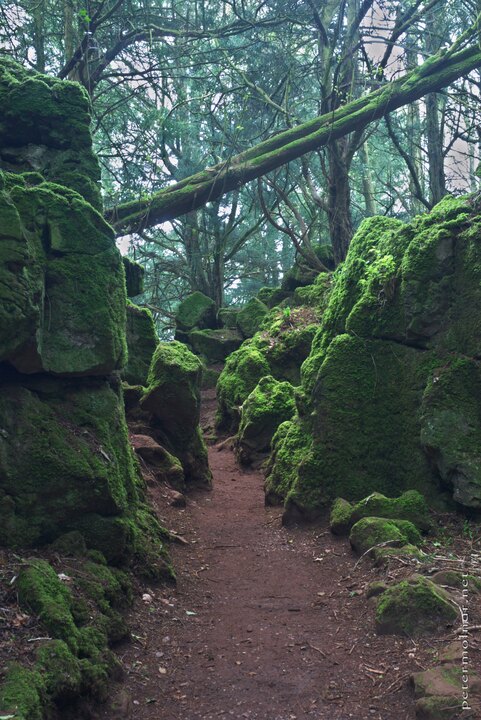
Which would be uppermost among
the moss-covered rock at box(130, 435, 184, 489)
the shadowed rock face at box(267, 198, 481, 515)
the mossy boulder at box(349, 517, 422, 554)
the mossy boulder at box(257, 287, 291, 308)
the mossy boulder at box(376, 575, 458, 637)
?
the mossy boulder at box(257, 287, 291, 308)

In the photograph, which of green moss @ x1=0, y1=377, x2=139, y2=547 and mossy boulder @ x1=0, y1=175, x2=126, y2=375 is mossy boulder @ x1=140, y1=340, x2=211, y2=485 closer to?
mossy boulder @ x1=0, y1=175, x2=126, y2=375

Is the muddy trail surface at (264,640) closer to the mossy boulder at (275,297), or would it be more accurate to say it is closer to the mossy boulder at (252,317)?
the mossy boulder at (252,317)

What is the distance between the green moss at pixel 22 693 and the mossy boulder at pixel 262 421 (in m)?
8.41

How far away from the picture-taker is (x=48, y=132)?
24.5 feet

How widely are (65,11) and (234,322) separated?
32.6ft

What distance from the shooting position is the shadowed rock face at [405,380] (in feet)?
24.0

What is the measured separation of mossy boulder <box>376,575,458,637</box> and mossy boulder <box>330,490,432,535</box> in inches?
69.7

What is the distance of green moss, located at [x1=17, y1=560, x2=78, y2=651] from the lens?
4055mm

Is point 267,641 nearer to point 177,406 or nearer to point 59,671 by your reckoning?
point 59,671

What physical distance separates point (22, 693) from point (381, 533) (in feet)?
13.6

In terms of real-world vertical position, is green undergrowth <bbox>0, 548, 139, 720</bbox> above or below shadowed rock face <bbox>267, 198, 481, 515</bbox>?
below

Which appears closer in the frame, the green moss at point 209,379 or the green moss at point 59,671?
the green moss at point 59,671

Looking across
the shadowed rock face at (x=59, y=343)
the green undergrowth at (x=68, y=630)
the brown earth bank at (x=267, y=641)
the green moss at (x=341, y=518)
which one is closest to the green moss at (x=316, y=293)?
the green moss at (x=341, y=518)

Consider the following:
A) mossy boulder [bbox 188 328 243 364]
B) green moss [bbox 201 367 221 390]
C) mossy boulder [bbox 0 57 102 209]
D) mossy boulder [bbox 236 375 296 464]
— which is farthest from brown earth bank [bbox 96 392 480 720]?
mossy boulder [bbox 188 328 243 364]
